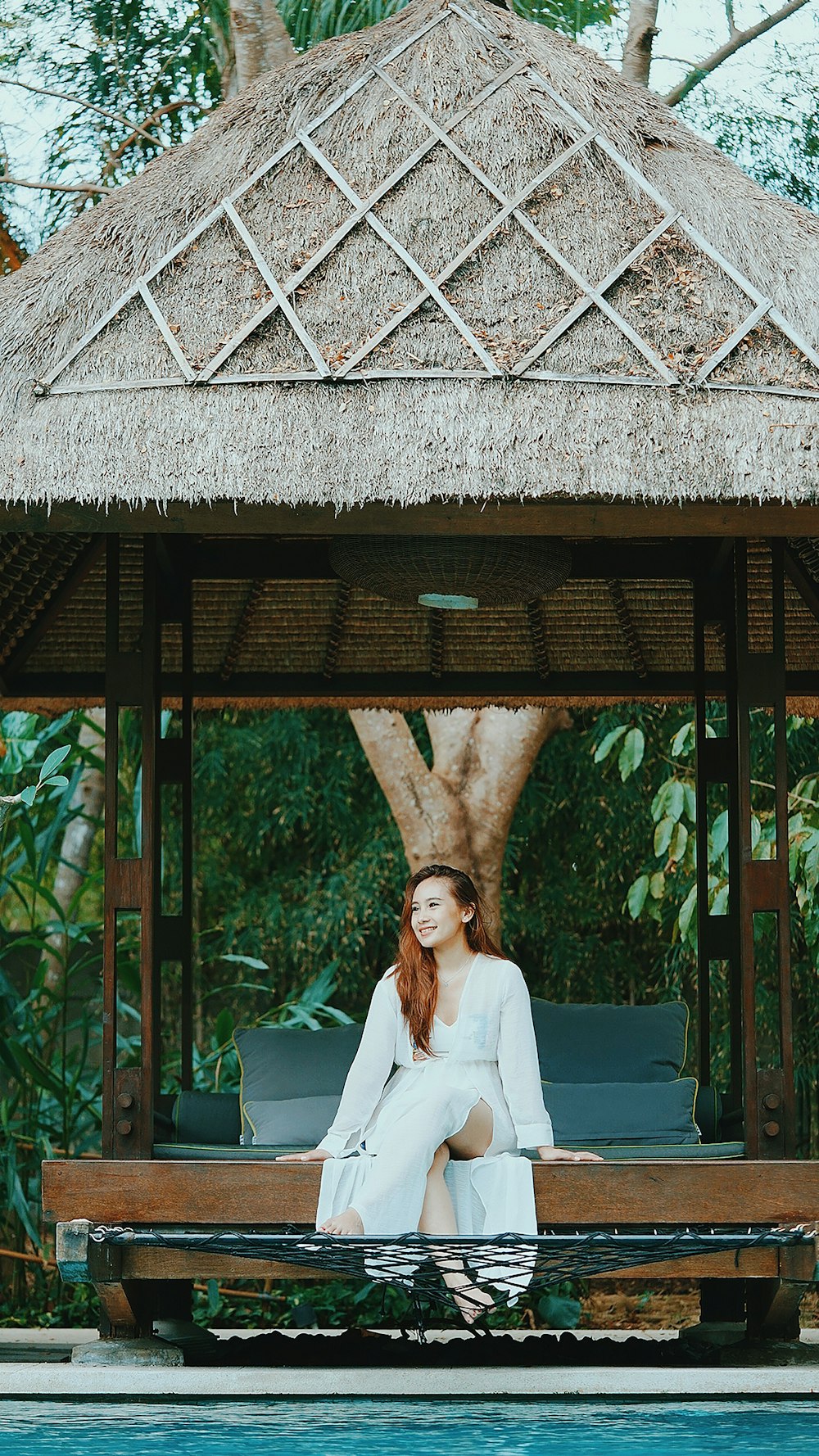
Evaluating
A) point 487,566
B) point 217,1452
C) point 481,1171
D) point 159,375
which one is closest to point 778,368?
point 487,566

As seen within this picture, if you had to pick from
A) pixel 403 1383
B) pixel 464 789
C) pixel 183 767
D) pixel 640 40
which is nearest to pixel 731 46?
pixel 640 40

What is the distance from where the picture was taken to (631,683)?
5660 mm

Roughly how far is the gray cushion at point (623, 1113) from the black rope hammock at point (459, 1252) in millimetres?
616

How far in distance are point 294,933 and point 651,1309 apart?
2.22 meters

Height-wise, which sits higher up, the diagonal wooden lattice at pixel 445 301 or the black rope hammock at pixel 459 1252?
the diagonal wooden lattice at pixel 445 301

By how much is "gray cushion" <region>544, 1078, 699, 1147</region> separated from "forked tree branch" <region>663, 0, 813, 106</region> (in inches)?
181

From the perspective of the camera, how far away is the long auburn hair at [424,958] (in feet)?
12.4

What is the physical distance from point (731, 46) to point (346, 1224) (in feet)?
18.7

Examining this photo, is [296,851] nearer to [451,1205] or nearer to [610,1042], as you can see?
[610,1042]

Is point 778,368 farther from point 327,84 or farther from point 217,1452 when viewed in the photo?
point 217,1452

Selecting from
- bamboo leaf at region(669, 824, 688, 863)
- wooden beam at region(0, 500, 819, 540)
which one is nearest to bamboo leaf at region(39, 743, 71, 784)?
wooden beam at region(0, 500, 819, 540)

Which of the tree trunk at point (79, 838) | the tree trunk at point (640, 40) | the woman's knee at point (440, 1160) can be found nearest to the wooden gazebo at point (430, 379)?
the woman's knee at point (440, 1160)

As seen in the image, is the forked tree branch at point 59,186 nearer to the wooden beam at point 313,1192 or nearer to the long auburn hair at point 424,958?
the long auburn hair at point 424,958

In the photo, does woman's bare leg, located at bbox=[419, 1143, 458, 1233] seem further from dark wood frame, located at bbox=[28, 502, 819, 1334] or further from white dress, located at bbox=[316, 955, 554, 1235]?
dark wood frame, located at bbox=[28, 502, 819, 1334]
